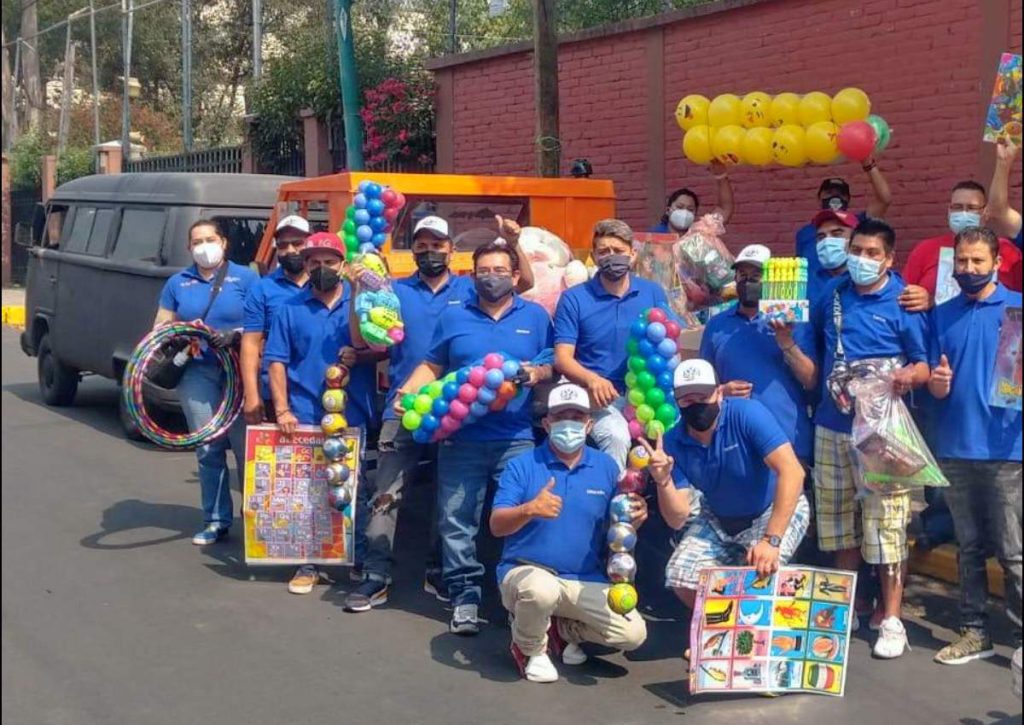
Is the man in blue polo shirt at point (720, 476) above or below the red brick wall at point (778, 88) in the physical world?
below

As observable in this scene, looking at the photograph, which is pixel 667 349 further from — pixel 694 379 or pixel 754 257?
pixel 754 257

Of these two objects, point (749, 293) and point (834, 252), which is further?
point (834, 252)

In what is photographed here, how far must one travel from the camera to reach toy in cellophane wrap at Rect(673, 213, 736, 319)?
6.68 m

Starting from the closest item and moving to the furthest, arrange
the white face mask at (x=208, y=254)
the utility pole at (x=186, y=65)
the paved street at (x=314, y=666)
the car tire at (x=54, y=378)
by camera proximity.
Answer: the paved street at (x=314, y=666) → the white face mask at (x=208, y=254) → the car tire at (x=54, y=378) → the utility pole at (x=186, y=65)

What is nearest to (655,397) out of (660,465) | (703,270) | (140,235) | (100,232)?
(660,465)

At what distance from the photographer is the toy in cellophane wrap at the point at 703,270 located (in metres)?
6.68

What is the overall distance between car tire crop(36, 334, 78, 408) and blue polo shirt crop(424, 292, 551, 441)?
269 inches

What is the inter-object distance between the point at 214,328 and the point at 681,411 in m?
3.28

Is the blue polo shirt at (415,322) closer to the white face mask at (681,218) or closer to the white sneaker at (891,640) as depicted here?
the white face mask at (681,218)

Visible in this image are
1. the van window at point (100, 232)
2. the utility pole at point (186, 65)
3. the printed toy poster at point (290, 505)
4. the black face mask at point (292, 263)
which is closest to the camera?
the printed toy poster at point (290, 505)

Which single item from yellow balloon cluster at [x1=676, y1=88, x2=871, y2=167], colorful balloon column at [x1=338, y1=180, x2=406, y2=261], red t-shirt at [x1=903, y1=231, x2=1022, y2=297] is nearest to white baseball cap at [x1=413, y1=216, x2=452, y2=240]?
colorful balloon column at [x1=338, y1=180, x2=406, y2=261]

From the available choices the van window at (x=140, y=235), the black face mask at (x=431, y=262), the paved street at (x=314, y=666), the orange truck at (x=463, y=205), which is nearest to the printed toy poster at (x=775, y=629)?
the paved street at (x=314, y=666)

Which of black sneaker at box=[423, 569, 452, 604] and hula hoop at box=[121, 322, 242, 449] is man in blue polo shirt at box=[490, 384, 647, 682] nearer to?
black sneaker at box=[423, 569, 452, 604]

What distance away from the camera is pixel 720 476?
5.29 meters
